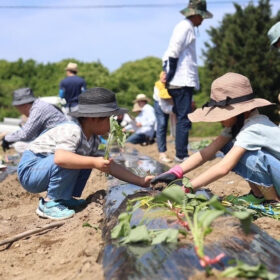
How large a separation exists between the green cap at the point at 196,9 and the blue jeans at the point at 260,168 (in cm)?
276

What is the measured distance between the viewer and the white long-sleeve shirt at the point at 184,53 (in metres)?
5.10

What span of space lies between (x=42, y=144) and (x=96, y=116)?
561mm

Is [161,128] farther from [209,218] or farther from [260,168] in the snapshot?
[209,218]

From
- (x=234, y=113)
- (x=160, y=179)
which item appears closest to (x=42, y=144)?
(x=160, y=179)

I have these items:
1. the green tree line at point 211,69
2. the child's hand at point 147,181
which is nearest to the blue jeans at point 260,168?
the child's hand at point 147,181

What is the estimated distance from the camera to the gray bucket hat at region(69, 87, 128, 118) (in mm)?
3049

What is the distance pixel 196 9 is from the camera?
5211mm

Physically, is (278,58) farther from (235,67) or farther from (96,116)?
(96,116)

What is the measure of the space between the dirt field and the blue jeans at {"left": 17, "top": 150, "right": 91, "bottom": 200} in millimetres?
201

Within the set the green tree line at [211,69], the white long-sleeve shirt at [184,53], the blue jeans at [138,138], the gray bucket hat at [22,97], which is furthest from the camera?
the green tree line at [211,69]

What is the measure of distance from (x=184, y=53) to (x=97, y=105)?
7.93ft

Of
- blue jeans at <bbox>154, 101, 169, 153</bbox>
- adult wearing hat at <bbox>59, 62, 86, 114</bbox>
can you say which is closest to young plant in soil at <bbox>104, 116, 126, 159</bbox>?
blue jeans at <bbox>154, 101, 169, 153</bbox>

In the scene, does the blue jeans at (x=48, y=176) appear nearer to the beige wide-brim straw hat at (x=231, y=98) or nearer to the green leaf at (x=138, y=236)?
the beige wide-brim straw hat at (x=231, y=98)

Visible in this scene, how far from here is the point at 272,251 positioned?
191cm
